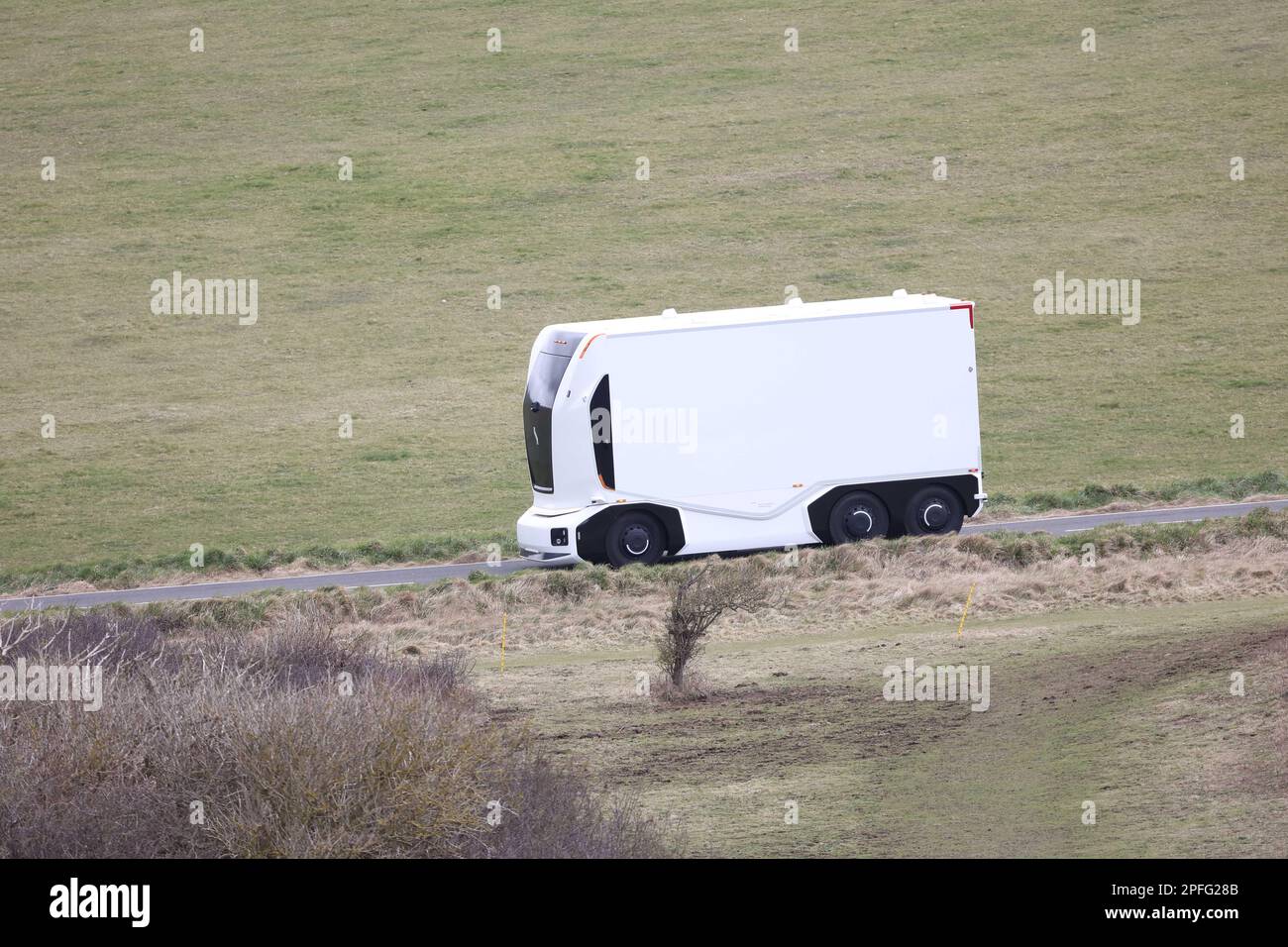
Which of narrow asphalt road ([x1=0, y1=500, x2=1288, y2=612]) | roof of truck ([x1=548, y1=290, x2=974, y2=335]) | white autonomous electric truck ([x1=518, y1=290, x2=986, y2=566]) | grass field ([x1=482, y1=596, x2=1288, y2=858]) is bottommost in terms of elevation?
grass field ([x1=482, y1=596, x2=1288, y2=858])

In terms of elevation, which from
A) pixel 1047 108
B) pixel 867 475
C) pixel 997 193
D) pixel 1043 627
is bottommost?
pixel 1043 627

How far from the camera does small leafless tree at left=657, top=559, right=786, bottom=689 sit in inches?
602

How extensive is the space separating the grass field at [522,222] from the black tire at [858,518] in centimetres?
897

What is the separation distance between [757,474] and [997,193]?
1307 inches

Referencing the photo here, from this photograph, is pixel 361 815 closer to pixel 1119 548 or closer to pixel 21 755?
pixel 21 755

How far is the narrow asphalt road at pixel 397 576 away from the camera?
75.0ft

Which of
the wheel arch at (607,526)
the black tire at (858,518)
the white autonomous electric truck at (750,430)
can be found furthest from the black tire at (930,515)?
the wheel arch at (607,526)

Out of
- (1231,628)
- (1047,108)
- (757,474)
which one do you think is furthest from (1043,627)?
(1047,108)

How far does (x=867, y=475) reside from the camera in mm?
22078

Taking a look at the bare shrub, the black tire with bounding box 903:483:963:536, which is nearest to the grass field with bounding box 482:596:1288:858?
the bare shrub

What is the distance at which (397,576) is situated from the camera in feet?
77.6

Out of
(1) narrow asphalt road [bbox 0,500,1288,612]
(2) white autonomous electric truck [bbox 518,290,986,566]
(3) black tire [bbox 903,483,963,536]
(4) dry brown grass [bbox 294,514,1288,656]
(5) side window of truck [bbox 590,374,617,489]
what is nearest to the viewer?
(4) dry brown grass [bbox 294,514,1288,656]

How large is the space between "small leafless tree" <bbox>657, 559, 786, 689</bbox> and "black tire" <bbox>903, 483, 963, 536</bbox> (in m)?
3.71

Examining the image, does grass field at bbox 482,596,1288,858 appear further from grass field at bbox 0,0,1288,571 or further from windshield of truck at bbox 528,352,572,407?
grass field at bbox 0,0,1288,571
